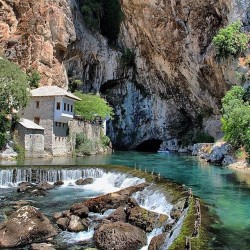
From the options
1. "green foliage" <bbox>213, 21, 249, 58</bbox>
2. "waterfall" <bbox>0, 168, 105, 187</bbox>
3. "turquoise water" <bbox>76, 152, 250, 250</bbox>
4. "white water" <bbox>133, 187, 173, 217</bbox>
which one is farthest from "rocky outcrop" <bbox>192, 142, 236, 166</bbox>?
"white water" <bbox>133, 187, 173, 217</bbox>

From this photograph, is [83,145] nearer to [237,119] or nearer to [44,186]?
[237,119]

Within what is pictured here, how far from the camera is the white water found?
16.2 metres

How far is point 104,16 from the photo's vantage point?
180 ft

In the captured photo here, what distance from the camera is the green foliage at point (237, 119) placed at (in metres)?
29.0

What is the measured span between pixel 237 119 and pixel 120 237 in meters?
20.0

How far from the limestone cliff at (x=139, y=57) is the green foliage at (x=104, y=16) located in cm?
117

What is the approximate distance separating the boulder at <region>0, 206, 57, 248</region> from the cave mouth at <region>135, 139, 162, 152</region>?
148 ft

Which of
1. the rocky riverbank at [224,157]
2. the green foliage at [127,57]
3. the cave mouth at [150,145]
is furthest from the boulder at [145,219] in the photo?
the cave mouth at [150,145]

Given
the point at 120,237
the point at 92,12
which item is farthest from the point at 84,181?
the point at 92,12

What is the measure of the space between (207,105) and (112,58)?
48.9ft

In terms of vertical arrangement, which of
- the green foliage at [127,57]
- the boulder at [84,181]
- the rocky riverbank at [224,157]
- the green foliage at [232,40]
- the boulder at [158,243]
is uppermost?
the green foliage at [127,57]

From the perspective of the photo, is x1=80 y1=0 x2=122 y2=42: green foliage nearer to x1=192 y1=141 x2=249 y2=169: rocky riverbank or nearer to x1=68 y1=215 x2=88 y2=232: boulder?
x1=192 y1=141 x2=249 y2=169: rocky riverbank

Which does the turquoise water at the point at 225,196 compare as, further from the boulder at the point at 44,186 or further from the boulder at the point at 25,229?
the boulder at the point at 44,186

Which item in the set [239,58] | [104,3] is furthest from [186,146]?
[104,3]
